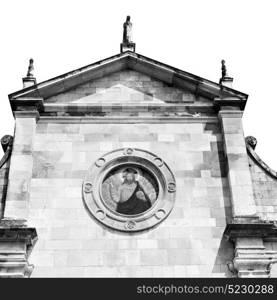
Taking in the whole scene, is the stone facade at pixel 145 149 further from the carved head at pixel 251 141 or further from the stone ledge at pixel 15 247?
the carved head at pixel 251 141

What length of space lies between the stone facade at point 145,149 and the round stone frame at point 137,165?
0.15 m

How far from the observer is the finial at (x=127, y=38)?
16.9 metres

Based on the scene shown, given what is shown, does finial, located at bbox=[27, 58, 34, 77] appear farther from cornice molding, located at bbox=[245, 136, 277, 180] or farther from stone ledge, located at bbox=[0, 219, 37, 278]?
cornice molding, located at bbox=[245, 136, 277, 180]

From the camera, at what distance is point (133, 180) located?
46.4ft

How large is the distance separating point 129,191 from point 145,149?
1.30 m

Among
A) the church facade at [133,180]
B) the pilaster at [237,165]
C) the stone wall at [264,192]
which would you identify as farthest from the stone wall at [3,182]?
the stone wall at [264,192]

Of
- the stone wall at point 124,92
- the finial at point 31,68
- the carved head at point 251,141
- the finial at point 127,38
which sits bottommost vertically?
the carved head at point 251,141

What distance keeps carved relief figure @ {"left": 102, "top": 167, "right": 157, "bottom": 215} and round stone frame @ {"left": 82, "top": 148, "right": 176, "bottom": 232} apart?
161 mm

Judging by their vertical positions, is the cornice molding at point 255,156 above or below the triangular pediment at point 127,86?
below

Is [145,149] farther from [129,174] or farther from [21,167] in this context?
[21,167]

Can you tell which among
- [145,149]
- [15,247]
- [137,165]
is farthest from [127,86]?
[15,247]

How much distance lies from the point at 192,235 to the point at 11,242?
167 inches

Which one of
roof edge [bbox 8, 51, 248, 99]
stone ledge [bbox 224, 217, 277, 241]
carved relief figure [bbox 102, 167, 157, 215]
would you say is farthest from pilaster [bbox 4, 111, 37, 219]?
stone ledge [bbox 224, 217, 277, 241]
